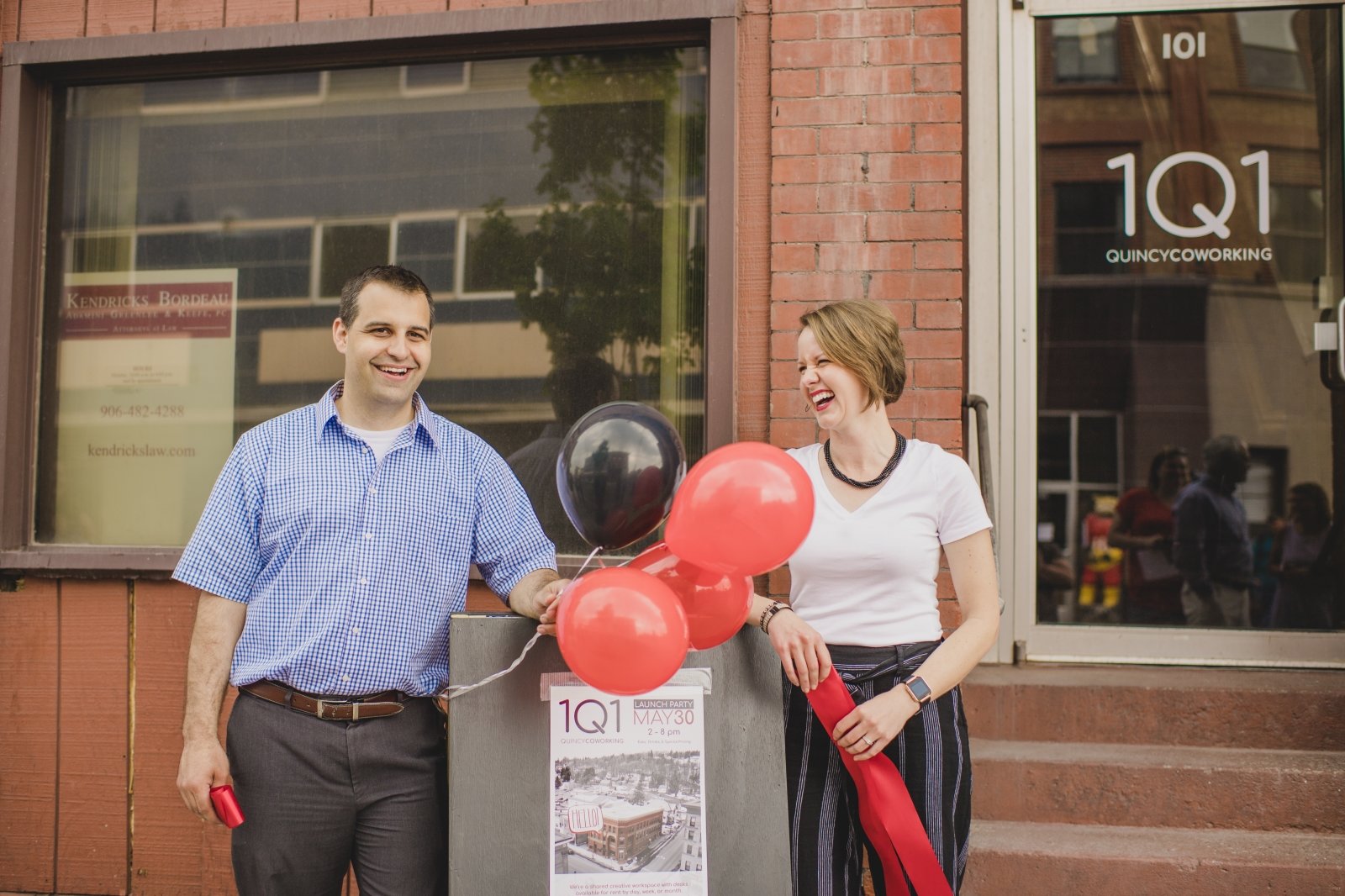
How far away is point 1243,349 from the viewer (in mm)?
4266

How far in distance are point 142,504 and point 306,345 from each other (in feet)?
3.02

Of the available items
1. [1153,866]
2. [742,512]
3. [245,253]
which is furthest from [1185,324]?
[245,253]

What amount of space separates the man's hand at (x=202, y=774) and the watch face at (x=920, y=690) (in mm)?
1500

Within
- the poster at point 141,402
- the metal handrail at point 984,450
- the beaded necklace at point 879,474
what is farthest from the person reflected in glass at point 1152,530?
the poster at point 141,402

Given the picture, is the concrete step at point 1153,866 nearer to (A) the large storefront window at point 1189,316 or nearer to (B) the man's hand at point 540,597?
(A) the large storefront window at point 1189,316

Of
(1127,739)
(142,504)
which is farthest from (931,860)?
(142,504)

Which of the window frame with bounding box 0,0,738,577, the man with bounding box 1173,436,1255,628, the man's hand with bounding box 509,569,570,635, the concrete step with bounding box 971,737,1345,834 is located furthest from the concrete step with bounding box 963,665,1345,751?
the man's hand with bounding box 509,569,570,635

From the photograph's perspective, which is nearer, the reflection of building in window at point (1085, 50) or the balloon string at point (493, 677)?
the balloon string at point (493, 677)

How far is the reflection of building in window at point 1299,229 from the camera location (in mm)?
4031

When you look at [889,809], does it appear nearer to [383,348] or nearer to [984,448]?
[383,348]

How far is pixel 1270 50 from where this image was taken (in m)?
4.05

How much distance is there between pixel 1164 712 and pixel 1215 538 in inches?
47.0

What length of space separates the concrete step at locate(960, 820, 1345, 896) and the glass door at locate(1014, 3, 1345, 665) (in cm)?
88

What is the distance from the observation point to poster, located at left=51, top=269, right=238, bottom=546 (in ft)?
13.1
